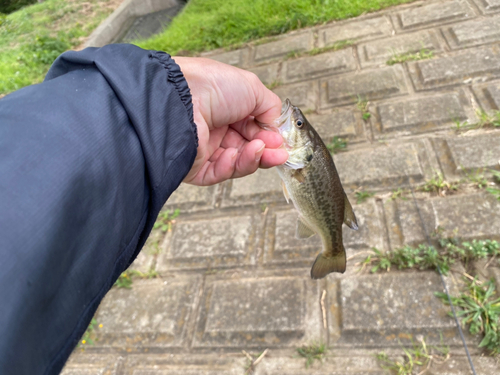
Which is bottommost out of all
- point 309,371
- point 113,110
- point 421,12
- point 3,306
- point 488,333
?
point 309,371

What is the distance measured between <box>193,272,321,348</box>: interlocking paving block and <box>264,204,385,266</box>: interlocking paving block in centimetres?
16

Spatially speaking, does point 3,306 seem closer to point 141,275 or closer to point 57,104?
point 57,104

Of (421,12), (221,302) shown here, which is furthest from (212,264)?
(421,12)

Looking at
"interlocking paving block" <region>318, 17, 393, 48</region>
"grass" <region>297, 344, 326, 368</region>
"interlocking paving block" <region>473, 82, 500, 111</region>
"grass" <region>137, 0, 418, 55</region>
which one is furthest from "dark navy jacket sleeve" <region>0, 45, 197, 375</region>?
"grass" <region>137, 0, 418, 55</region>

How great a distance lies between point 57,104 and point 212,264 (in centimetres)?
193

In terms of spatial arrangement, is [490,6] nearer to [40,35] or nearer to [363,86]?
[363,86]

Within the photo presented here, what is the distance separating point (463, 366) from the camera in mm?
1881

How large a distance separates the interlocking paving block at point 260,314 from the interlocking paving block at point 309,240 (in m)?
0.16

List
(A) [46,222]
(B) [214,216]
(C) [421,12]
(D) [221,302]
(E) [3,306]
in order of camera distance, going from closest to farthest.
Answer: (E) [3,306] → (A) [46,222] → (D) [221,302] → (B) [214,216] → (C) [421,12]

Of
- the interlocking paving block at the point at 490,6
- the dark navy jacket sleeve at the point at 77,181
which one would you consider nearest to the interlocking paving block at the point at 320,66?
the interlocking paving block at the point at 490,6

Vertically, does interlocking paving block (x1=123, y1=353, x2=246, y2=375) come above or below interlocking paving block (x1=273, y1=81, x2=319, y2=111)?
below

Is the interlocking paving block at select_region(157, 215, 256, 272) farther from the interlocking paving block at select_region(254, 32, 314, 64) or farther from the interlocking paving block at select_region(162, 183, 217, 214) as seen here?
the interlocking paving block at select_region(254, 32, 314, 64)

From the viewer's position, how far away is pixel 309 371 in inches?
82.1

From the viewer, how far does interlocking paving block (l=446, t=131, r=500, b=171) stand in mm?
2705
